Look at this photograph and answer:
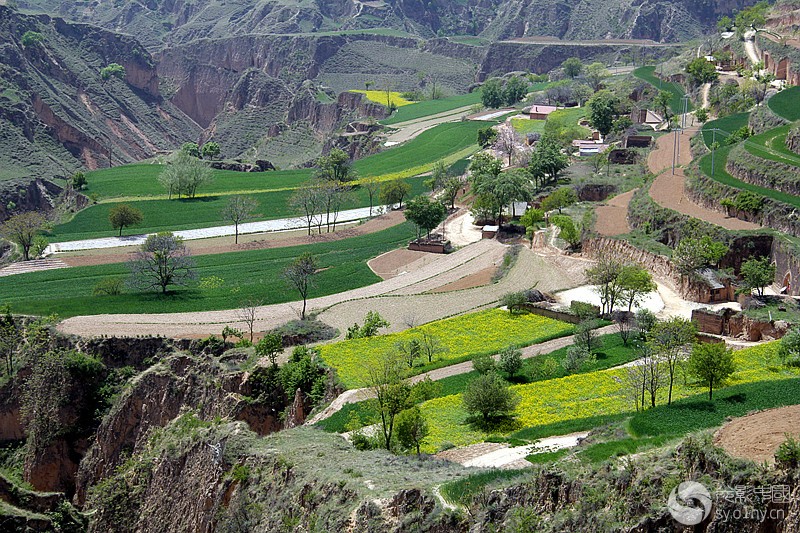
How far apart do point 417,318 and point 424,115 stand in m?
101

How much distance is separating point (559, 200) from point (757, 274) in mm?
28644

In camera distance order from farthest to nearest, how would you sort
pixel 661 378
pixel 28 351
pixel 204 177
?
1. pixel 204 177
2. pixel 28 351
3. pixel 661 378

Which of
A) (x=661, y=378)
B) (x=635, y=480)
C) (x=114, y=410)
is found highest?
(x=635, y=480)

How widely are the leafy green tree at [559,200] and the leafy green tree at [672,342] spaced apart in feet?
121

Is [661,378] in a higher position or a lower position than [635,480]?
lower

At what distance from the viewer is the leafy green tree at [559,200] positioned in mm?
83312

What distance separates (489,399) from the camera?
40.8m

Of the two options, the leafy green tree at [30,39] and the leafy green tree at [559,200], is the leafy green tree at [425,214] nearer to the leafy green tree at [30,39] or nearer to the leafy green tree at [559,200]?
the leafy green tree at [559,200]

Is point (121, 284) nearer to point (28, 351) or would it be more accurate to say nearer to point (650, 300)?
point (28, 351)

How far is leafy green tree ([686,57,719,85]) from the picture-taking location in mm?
114537

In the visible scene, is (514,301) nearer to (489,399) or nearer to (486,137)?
(489,399)

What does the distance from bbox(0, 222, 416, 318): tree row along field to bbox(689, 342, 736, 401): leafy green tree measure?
3483 centimetres

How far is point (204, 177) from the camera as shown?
117 meters

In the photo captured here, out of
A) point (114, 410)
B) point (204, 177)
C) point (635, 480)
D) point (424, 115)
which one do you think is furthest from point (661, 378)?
point (424, 115)
